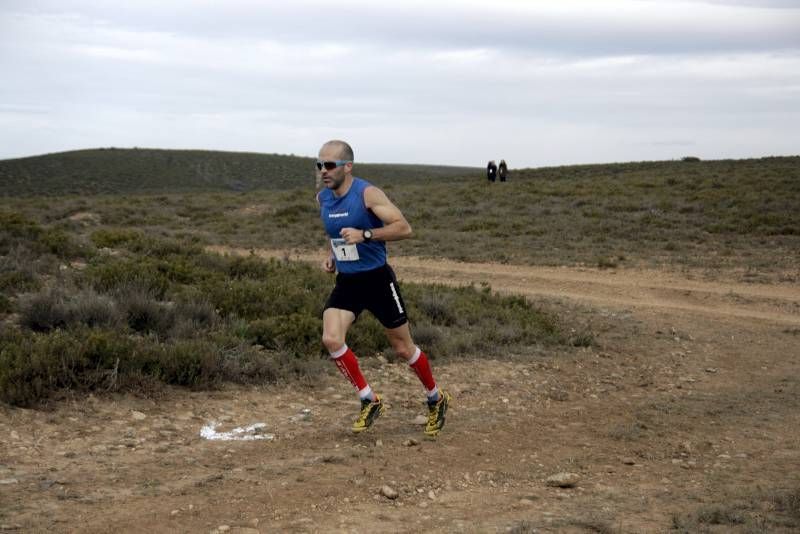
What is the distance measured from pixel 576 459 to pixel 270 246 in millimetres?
16347

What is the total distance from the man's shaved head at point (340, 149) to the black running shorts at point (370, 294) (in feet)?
2.82

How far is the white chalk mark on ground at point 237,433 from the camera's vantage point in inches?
260

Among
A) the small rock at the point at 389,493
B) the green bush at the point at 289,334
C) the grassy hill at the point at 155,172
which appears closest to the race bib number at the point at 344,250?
the small rock at the point at 389,493

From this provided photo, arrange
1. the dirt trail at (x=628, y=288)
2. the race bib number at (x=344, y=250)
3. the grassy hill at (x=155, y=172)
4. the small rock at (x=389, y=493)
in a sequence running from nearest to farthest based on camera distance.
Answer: the small rock at (x=389, y=493) < the race bib number at (x=344, y=250) < the dirt trail at (x=628, y=288) < the grassy hill at (x=155, y=172)

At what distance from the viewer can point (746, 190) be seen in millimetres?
29141

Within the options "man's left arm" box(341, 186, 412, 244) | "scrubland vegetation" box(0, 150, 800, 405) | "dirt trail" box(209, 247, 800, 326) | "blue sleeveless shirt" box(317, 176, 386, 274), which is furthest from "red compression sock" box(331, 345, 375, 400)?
"dirt trail" box(209, 247, 800, 326)

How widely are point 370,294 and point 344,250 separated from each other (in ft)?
1.28

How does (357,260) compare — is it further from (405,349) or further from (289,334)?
(289,334)

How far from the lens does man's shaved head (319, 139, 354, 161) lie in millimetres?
6375

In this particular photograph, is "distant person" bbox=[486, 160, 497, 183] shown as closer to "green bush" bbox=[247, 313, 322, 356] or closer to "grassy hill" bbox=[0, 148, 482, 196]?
"grassy hill" bbox=[0, 148, 482, 196]

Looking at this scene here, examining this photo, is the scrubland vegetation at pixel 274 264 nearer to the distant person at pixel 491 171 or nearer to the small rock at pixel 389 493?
the small rock at pixel 389 493

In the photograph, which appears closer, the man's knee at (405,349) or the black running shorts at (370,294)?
the black running shorts at (370,294)

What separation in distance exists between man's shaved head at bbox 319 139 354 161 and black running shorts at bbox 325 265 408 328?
860 millimetres

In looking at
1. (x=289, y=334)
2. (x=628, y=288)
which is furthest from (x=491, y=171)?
(x=289, y=334)
